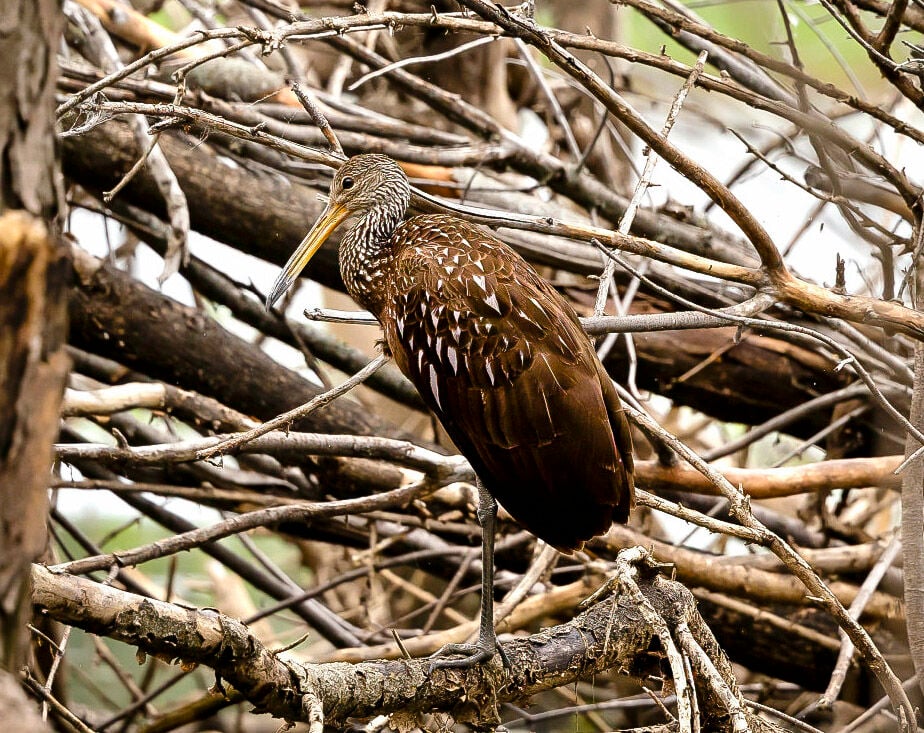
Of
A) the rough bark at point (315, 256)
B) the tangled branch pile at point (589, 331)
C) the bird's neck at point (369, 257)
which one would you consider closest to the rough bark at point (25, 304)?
the tangled branch pile at point (589, 331)

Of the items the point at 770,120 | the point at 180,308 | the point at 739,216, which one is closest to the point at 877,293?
the point at 770,120

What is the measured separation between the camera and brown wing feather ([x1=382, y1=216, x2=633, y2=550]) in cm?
250

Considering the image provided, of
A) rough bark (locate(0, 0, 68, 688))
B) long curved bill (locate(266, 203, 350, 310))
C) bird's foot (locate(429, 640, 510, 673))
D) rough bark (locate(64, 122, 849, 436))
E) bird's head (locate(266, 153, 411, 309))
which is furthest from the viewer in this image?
rough bark (locate(64, 122, 849, 436))

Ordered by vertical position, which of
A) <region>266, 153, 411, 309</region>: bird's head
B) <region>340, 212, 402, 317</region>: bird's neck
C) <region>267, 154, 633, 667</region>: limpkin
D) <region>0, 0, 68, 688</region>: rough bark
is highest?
<region>266, 153, 411, 309</region>: bird's head

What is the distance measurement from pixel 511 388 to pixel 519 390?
0.07ft

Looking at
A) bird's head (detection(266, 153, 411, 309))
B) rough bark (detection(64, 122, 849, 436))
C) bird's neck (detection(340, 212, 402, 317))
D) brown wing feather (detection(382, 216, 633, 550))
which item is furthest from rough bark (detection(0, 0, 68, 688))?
rough bark (detection(64, 122, 849, 436))

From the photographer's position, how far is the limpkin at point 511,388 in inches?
98.4

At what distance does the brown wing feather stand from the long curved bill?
351mm

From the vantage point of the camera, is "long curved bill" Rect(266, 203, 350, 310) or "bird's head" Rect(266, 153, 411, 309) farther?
"bird's head" Rect(266, 153, 411, 309)

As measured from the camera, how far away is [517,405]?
2.54 m

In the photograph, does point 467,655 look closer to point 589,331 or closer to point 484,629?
point 484,629

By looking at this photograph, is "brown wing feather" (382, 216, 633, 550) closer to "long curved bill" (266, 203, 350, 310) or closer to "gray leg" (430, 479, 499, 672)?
"gray leg" (430, 479, 499, 672)

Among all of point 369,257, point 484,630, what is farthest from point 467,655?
point 369,257

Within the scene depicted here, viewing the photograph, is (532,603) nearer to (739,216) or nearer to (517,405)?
(517,405)
